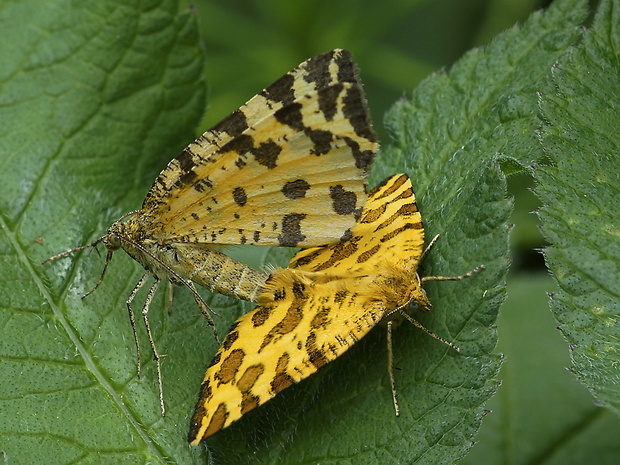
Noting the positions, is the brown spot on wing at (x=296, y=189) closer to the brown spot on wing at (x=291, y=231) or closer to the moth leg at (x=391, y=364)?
the brown spot on wing at (x=291, y=231)

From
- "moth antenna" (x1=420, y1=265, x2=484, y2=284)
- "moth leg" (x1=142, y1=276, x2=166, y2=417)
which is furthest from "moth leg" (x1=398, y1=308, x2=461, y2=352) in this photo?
"moth leg" (x1=142, y1=276, x2=166, y2=417)

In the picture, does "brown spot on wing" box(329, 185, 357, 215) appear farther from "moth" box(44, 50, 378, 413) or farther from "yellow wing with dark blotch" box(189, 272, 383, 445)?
"yellow wing with dark blotch" box(189, 272, 383, 445)

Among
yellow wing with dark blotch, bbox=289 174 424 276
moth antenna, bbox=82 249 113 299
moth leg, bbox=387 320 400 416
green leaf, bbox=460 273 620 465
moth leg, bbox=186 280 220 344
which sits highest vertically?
moth antenna, bbox=82 249 113 299

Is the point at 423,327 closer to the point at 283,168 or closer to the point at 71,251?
the point at 283,168

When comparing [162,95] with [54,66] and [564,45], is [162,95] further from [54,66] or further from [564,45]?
[564,45]

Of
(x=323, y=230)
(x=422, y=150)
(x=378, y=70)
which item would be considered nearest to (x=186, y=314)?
(x=323, y=230)

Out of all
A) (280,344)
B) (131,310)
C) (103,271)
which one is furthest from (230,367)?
(103,271)
